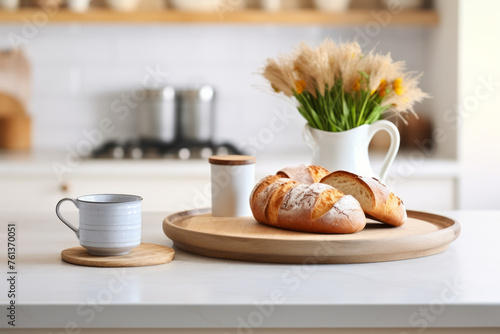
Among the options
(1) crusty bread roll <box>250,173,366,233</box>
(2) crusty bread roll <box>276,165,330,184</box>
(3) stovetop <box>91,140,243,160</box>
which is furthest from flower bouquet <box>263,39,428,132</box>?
(3) stovetop <box>91,140,243,160</box>

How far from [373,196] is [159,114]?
2123mm

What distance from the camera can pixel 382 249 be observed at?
1067 mm

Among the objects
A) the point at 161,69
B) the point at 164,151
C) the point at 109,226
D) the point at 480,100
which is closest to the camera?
the point at 109,226

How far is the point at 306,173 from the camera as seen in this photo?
49.7 inches

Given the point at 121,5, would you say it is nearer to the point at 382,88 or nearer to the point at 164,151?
the point at 164,151

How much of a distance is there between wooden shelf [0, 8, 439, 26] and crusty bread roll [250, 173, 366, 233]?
1.99 meters

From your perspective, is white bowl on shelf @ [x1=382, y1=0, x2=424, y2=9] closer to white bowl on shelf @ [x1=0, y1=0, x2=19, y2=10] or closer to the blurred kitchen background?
the blurred kitchen background

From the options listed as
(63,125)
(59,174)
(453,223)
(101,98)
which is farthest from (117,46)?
(453,223)

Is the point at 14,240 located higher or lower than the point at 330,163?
lower

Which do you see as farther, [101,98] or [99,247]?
[101,98]

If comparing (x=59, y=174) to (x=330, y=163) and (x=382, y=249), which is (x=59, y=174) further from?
(x=382, y=249)

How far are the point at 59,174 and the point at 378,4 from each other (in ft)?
5.71

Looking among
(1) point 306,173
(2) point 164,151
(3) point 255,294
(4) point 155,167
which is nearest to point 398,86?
(1) point 306,173

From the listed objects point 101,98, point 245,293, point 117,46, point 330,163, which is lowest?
point 245,293
